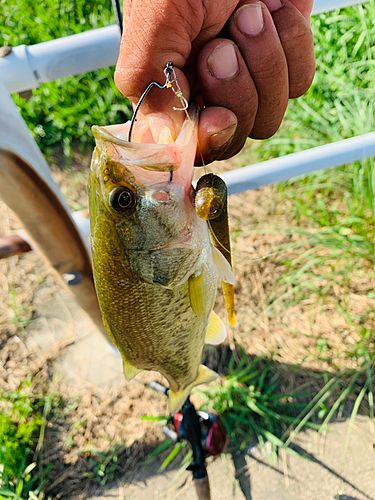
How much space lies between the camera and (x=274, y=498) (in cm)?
209

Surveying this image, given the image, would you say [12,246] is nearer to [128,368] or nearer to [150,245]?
[128,368]

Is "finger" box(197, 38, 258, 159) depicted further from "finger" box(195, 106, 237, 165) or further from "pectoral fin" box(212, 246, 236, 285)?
"pectoral fin" box(212, 246, 236, 285)

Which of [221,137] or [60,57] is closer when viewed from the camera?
[221,137]

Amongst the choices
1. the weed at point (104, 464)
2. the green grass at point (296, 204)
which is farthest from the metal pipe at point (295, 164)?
the weed at point (104, 464)

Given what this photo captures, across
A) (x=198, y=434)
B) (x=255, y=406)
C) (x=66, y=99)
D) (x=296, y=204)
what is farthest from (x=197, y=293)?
(x=66, y=99)

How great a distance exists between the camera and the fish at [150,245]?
3.15 feet

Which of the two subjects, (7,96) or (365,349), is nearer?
(7,96)

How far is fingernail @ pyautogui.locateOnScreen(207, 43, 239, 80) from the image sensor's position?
1024 millimetres

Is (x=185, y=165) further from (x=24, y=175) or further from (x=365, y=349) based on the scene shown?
(x=365, y=349)

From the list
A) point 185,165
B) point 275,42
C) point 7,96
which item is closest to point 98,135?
point 185,165

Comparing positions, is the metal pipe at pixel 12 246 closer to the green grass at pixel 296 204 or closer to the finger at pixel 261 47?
the green grass at pixel 296 204

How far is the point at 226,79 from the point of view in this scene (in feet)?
3.41

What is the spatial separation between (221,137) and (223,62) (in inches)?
5.9

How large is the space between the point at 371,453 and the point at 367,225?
3.01ft
